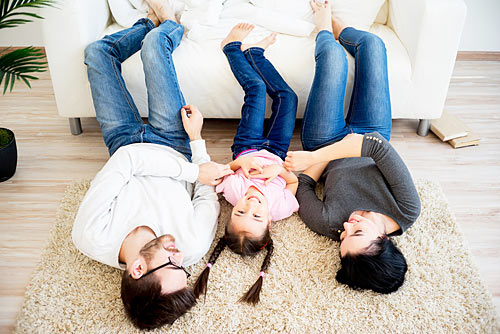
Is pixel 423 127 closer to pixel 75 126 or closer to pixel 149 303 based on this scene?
pixel 149 303

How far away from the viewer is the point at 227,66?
6.22 ft

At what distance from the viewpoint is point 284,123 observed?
1804 millimetres

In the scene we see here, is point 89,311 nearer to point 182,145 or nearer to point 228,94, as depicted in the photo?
point 182,145

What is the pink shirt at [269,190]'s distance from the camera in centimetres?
160

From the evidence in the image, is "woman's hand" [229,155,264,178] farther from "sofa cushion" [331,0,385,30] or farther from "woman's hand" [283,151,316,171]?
"sofa cushion" [331,0,385,30]

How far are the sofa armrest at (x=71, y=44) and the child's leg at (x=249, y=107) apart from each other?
2.17ft

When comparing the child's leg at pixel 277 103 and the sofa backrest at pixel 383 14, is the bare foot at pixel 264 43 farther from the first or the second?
the sofa backrest at pixel 383 14

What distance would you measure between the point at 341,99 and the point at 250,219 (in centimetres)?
70

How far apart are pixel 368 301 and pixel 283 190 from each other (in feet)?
1.69

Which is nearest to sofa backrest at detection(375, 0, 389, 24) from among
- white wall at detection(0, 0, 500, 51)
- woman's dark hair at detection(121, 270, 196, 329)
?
white wall at detection(0, 0, 500, 51)

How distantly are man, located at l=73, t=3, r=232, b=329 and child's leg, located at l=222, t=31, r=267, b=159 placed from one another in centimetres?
18

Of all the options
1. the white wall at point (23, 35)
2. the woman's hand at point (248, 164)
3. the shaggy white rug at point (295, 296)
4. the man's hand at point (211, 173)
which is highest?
the white wall at point (23, 35)

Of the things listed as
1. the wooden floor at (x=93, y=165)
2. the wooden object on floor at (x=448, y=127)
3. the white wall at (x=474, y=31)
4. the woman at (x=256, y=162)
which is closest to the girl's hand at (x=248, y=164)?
the woman at (x=256, y=162)

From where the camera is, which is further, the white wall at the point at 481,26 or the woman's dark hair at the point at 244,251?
the white wall at the point at 481,26
